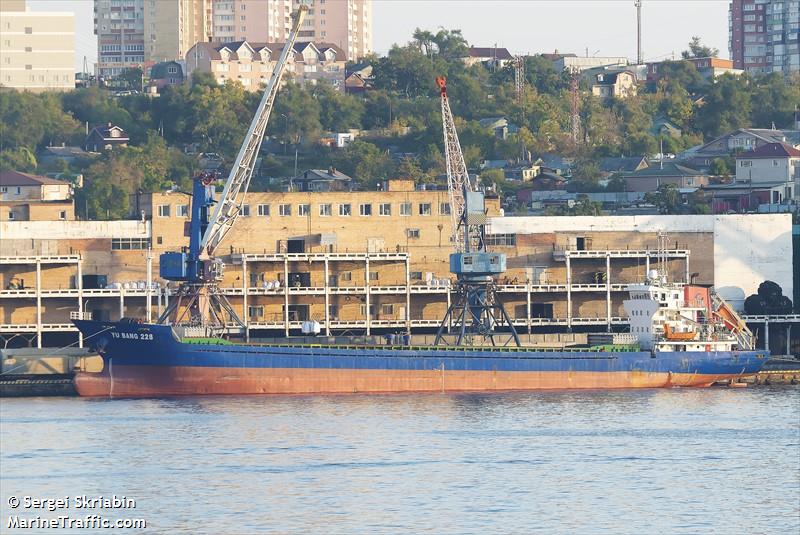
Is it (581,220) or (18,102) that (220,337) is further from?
(18,102)

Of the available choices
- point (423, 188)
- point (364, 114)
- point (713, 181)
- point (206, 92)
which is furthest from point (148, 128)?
point (423, 188)

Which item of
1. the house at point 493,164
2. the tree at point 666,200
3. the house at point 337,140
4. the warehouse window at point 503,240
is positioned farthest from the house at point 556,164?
the warehouse window at point 503,240

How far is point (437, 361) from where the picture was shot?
3792 inches

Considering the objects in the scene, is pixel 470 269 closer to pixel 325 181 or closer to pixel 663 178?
pixel 325 181

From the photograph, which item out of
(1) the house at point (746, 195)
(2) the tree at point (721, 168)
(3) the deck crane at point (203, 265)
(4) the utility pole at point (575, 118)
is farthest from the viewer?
(4) the utility pole at point (575, 118)

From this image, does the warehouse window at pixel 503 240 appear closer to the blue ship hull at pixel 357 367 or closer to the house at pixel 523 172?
the blue ship hull at pixel 357 367

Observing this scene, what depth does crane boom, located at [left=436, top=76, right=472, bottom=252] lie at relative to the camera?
107125mm

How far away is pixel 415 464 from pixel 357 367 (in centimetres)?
2728

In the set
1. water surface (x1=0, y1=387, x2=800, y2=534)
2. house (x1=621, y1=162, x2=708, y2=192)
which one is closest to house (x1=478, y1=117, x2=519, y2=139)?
house (x1=621, y1=162, x2=708, y2=192)

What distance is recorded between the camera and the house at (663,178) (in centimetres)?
15025

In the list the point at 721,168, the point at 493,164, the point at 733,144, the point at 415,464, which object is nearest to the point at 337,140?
the point at 493,164

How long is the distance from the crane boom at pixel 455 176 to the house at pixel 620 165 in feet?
169

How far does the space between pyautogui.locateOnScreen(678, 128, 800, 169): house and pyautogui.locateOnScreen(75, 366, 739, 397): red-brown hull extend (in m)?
67.2

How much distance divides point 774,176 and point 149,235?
186ft
